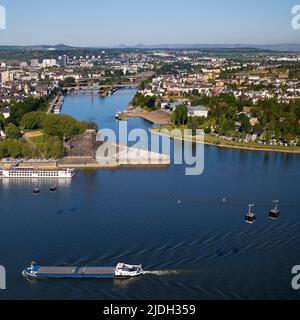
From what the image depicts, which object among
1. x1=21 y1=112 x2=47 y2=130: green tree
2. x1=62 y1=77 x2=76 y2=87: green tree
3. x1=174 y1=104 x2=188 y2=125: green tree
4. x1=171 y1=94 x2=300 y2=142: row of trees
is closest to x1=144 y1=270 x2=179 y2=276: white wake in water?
x1=171 y1=94 x2=300 y2=142: row of trees

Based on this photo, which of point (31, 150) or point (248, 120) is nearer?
point (31, 150)

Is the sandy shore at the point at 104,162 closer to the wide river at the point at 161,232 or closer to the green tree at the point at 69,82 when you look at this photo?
the wide river at the point at 161,232

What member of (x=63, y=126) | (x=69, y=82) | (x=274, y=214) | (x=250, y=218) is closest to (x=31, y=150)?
(x=63, y=126)

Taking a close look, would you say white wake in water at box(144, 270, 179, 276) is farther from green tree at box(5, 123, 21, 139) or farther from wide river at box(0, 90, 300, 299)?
green tree at box(5, 123, 21, 139)

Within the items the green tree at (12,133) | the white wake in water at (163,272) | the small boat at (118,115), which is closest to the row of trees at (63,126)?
the green tree at (12,133)

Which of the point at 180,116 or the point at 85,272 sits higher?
the point at 180,116

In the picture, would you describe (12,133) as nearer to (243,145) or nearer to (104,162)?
(104,162)
